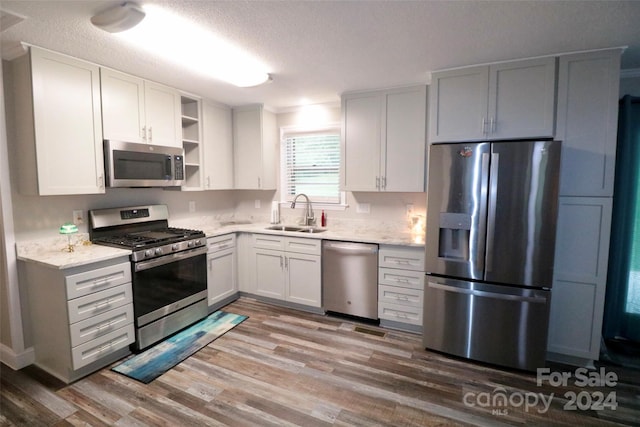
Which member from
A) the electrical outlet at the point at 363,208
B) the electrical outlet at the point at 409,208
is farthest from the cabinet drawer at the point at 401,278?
the electrical outlet at the point at 363,208

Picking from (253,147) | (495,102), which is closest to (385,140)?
(495,102)

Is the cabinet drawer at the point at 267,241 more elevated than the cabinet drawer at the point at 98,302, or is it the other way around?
the cabinet drawer at the point at 267,241

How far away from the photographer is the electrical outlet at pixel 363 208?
368cm

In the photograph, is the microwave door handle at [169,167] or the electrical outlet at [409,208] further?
the electrical outlet at [409,208]

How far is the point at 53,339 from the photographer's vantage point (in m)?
2.27

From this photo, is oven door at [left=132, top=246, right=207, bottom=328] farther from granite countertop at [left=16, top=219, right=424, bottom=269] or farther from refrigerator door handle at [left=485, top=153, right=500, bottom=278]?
refrigerator door handle at [left=485, top=153, right=500, bottom=278]

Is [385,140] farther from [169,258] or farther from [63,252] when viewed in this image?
[63,252]

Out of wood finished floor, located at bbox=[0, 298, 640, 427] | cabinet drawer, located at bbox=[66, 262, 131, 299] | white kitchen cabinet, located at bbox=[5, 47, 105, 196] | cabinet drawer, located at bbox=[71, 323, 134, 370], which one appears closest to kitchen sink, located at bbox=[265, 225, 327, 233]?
wood finished floor, located at bbox=[0, 298, 640, 427]

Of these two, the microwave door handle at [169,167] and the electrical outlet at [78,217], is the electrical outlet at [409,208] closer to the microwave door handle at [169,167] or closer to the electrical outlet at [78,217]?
the microwave door handle at [169,167]

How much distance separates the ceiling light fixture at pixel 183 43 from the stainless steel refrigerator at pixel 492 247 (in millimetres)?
1724

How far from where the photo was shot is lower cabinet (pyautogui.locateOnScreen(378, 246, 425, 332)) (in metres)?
2.91

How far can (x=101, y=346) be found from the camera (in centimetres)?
232

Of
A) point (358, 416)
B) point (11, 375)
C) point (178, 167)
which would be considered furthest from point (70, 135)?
point (358, 416)

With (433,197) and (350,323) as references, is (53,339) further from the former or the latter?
(433,197)
